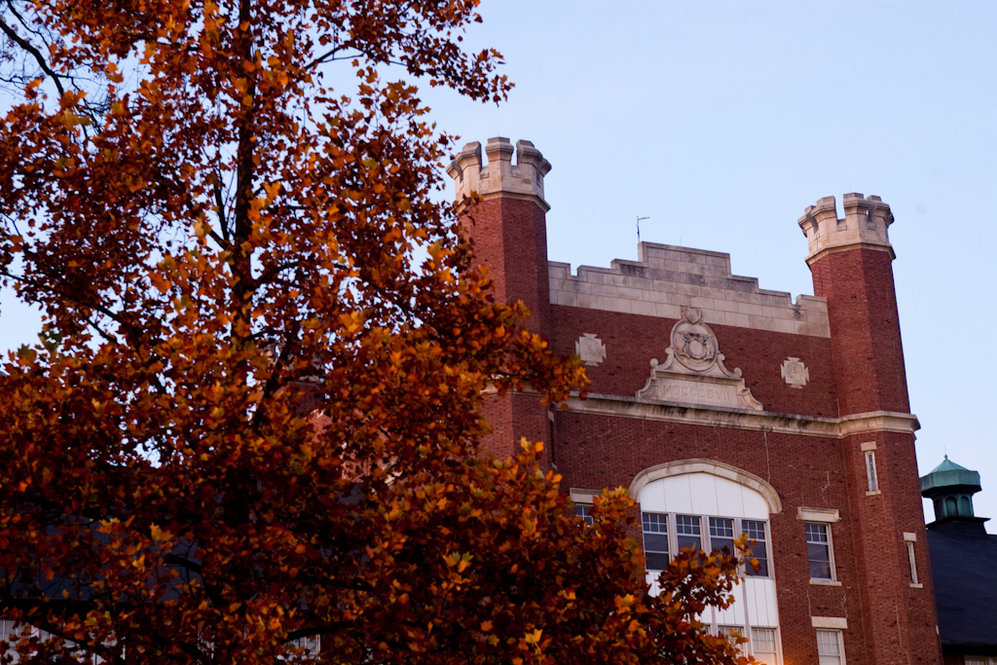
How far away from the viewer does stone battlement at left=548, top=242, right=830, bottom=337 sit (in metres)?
33.7

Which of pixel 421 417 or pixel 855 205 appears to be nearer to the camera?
pixel 421 417

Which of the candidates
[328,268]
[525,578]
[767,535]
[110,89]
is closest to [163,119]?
[110,89]

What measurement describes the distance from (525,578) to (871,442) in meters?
25.4

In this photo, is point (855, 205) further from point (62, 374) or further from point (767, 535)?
point (62, 374)

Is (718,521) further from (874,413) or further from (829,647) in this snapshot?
(874,413)

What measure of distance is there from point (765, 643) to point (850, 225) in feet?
37.0

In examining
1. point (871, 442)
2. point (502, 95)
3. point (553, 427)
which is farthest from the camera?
point (871, 442)

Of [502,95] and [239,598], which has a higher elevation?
[502,95]

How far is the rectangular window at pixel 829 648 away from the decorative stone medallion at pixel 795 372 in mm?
6235

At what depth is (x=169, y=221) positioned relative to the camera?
11984 millimetres

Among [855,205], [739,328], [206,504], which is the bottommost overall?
[206,504]

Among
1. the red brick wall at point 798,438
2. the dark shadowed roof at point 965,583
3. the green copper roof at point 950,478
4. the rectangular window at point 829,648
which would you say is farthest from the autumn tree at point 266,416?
the green copper roof at point 950,478

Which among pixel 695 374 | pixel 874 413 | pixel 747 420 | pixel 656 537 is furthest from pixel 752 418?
pixel 656 537

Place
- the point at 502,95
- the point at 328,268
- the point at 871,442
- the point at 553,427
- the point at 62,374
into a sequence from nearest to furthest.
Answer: the point at 62,374, the point at 328,268, the point at 502,95, the point at 553,427, the point at 871,442
